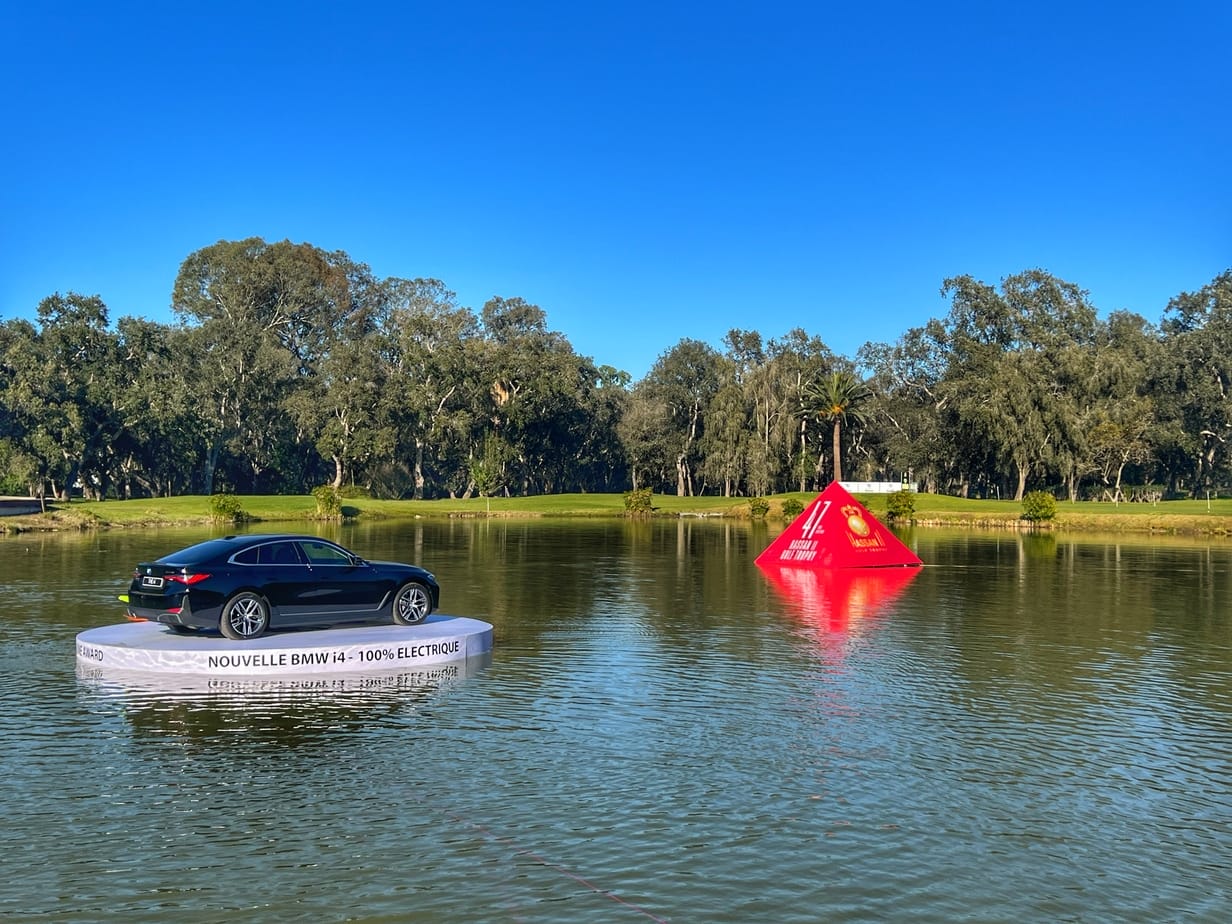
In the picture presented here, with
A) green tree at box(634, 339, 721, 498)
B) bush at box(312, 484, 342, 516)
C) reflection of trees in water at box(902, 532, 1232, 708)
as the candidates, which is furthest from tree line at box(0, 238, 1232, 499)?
reflection of trees in water at box(902, 532, 1232, 708)

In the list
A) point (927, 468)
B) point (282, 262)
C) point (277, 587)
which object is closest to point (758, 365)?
point (927, 468)

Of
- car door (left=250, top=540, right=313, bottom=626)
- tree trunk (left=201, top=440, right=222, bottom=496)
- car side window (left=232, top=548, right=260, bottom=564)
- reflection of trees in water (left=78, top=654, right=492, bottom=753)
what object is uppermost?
tree trunk (left=201, top=440, right=222, bottom=496)

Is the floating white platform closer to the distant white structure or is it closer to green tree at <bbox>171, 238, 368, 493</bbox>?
the distant white structure

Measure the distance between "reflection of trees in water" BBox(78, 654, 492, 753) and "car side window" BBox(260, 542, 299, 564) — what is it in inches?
104

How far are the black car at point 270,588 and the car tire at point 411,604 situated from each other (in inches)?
0.7

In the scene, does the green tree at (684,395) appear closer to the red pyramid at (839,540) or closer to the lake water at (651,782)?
the red pyramid at (839,540)

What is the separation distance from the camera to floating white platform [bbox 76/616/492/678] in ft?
56.5

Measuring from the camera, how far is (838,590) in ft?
107

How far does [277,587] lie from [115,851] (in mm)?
9529

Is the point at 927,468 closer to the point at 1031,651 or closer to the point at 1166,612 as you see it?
the point at 1166,612

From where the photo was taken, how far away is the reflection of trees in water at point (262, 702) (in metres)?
13.8

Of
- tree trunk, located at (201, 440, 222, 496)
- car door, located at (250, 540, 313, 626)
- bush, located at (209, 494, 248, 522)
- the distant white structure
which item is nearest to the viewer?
car door, located at (250, 540, 313, 626)

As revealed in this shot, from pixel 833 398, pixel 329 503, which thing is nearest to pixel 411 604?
pixel 329 503

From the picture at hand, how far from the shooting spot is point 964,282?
114 metres
